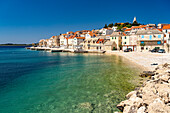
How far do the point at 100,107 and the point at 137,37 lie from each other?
52952 millimetres

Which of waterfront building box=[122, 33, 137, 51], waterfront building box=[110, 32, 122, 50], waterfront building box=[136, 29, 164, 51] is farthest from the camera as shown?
waterfront building box=[110, 32, 122, 50]

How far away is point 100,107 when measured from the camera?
369 inches

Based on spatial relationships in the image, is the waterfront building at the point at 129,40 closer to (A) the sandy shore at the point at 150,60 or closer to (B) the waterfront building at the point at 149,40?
(B) the waterfront building at the point at 149,40

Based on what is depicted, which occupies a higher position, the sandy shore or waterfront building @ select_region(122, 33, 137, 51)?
waterfront building @ select_region(122, 33, 137, 51)

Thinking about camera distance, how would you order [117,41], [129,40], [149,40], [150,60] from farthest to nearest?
1. [117,41]
2. [129,40]
3. [149,40]
4. [150,60]

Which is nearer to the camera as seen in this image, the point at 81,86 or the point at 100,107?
the point at 100,107

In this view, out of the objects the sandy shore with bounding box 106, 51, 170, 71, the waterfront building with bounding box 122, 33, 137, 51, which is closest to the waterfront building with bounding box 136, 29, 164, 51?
the waterfront building with bounding box 122, 33, 137, 51

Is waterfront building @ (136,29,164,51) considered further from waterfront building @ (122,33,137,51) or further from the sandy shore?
the sandy shore

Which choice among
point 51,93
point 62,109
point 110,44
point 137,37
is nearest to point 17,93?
point 51,93

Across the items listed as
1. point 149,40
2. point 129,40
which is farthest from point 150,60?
point 129,40

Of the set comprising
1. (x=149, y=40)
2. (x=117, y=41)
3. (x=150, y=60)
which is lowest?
(x=150, y=60)

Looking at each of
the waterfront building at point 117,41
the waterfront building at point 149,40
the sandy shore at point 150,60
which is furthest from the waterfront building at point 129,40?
→ the sandy shore at point 150,60

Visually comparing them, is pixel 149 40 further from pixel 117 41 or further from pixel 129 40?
pixel 117 41

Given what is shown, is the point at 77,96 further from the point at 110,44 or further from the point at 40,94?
the point at 110,44
